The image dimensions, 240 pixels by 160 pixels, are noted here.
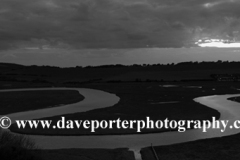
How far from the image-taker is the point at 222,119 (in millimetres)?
40875

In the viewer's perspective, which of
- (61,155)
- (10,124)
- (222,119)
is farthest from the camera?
(222,119)

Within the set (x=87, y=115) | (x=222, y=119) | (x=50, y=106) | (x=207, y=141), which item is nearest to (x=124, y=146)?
(x=207, y=141)

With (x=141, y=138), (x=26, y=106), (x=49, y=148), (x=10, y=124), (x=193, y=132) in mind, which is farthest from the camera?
(x=26, y=106)

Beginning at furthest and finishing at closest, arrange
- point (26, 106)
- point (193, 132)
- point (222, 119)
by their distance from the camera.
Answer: point (26, 106) → point (222, 119) → point (193, 132)

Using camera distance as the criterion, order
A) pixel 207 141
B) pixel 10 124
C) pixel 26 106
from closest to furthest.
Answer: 1. pixel 207 141
2. pixel 10 124
3. pixel 26 106

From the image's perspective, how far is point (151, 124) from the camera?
119ft

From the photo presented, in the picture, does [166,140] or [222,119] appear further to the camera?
[222,119]

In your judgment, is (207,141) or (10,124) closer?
(207,141)

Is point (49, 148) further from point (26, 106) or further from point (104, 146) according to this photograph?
point (26, 106)

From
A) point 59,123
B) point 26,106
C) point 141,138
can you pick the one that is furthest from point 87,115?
point 26,106

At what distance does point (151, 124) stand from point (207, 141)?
9.45 m

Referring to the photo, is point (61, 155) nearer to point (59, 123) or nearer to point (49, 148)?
point (49, 148)

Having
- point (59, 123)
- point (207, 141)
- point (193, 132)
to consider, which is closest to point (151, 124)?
point (193, 132)

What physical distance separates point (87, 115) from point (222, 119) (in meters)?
19.5
